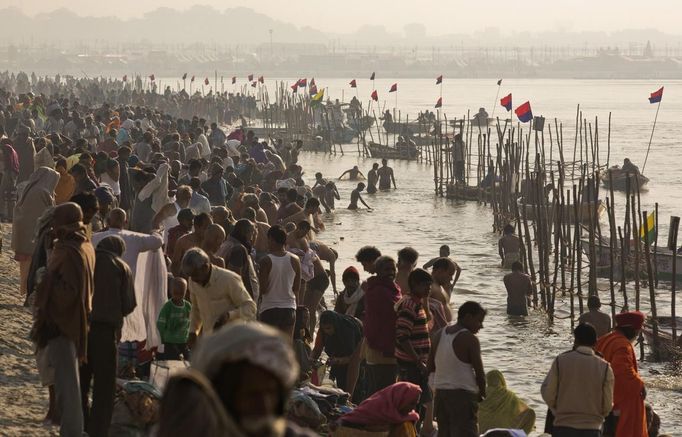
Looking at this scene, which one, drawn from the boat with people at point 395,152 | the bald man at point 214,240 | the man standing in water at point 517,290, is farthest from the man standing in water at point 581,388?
the boat with people at point 395,152

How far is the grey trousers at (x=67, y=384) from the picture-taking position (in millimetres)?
7562

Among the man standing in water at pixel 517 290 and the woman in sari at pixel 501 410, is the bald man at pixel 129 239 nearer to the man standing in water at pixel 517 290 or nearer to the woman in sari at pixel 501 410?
the woman in sari at pixel 501 410

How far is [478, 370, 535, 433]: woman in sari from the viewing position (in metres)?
10.3

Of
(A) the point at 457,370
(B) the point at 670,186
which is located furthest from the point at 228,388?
(B) the point at 670,186

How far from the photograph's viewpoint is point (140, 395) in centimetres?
835

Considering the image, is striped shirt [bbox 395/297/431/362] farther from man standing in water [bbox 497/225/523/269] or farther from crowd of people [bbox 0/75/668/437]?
man standing in water [bbox 497/225/523/269]

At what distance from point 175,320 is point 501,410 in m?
2.73

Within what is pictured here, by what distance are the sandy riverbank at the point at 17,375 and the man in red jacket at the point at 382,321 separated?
86.8 inches

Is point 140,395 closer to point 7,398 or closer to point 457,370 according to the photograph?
point 7,398

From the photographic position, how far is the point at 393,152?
166 feet

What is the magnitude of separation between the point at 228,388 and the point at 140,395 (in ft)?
18.4

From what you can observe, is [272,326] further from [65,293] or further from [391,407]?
[65,293]

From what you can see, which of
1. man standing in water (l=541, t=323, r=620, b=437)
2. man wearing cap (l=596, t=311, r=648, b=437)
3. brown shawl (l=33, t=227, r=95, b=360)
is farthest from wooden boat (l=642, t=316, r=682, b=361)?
brown shawl (l=33, t=227, r=95, b=360)

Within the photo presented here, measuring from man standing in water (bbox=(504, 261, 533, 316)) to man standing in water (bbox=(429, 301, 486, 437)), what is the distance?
9.59 m
